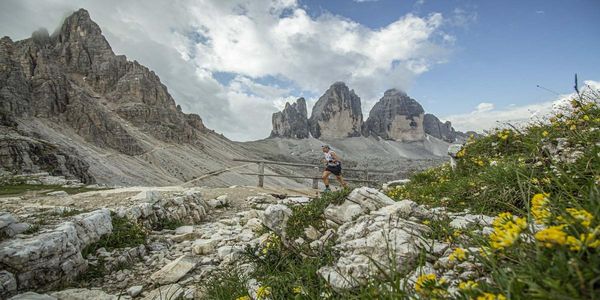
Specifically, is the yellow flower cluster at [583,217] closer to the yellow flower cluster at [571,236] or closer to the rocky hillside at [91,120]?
the yellow flower cluster at [571,236]

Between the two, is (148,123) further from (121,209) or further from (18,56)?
(121,209)

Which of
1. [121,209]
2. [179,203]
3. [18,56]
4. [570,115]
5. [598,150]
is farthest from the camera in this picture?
[18,56]

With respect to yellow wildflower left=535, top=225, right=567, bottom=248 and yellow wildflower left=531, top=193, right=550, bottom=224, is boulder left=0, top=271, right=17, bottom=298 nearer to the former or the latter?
yellow wildflower left=535, top=225, right=567, bottom=248

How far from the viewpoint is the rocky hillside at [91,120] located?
37.0 metres

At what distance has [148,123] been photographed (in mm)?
94500

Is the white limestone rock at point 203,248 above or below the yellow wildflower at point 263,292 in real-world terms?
below

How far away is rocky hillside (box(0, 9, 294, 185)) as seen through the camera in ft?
121

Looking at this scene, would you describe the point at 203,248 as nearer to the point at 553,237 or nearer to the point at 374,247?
the point at 374,247

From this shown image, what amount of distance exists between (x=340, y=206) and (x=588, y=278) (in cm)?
441

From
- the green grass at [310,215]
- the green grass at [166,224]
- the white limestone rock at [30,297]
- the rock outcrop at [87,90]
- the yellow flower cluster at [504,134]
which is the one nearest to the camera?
the white limestone rock at [30,297]

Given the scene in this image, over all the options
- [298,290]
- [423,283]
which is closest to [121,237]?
[298,290]

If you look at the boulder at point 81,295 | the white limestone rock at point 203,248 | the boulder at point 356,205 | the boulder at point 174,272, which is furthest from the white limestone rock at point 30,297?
the boulder at point 356,205

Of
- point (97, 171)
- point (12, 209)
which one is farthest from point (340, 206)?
point (97, 171)

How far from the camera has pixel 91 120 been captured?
7288 centimetres
